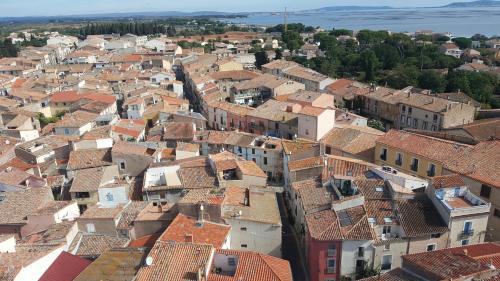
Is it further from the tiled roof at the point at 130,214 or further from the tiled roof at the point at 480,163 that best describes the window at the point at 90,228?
the tiled roof at the point at 480,163

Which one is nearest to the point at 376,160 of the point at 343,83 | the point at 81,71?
the point at 343,83

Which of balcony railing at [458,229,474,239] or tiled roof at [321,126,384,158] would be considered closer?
balcony railing at [458,229,474,239]

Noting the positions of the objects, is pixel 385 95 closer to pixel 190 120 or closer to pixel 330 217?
pixel 190 120

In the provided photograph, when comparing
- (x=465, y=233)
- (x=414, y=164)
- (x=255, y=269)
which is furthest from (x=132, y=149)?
(x=465, y=233)

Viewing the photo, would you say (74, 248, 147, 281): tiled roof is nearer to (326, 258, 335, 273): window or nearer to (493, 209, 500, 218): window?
(326, 258, 335, 273): window

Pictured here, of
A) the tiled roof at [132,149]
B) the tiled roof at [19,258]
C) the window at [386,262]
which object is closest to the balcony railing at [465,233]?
the window at [386,262]

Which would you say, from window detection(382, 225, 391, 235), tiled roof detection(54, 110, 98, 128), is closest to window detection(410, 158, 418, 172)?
window detection(382, 225, 391, 235)
